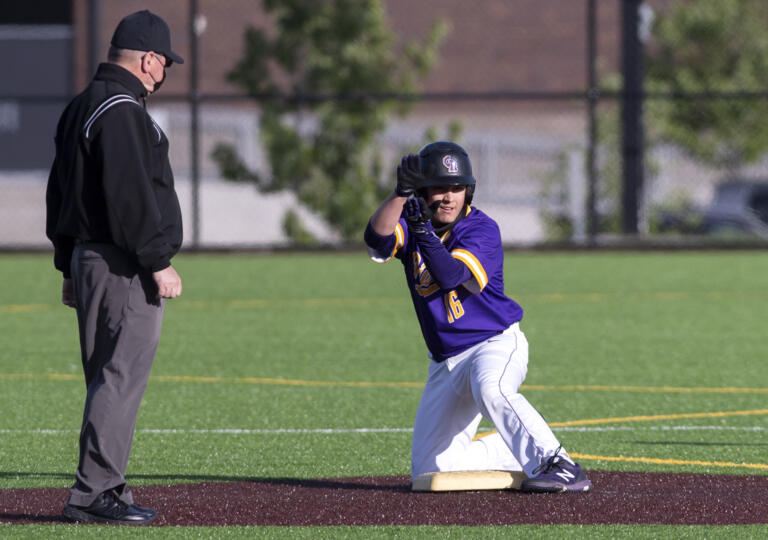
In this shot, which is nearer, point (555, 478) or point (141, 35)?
point (141, 35)

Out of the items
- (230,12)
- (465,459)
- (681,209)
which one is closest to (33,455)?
(465,459)

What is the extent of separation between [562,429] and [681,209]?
59.4 ft

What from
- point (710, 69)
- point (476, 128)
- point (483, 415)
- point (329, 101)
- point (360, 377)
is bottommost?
point (360, 377)

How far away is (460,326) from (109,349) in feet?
5.37

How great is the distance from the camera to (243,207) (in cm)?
3209

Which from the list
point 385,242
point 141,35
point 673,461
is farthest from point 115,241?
point 673,461

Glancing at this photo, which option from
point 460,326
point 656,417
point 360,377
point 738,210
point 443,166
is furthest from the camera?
point 738,210

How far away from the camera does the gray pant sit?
5.55 m

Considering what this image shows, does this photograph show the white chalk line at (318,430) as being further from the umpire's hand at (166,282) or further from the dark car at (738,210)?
the dark car at (738,210)

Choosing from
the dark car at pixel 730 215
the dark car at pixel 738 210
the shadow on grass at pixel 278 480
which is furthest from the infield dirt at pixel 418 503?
the dark car at pixel 738 210

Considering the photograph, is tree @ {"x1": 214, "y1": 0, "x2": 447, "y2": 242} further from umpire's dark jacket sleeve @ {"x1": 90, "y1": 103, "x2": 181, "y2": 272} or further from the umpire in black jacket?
umpire's dark jacket sleeve @ {"x1": 90, "y1": 103, "x2": 181, "y2": 272}

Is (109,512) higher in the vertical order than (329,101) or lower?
lower

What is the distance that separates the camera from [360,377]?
1035 cm

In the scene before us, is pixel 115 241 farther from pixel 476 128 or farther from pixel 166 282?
pixel 476 128
